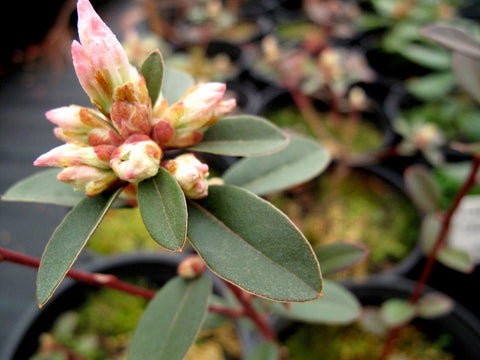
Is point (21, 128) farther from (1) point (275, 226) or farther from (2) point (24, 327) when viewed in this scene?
(1) point (275, 226)

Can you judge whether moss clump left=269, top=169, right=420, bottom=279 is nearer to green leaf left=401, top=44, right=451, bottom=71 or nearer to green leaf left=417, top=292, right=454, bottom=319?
green leaf left=417, top=292, right=454, bottom=319

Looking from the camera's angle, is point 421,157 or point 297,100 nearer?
point 421,157

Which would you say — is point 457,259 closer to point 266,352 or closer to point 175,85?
point 266,352

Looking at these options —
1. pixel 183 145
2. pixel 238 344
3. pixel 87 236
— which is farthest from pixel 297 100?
pixel 87 236

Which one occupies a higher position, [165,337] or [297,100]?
[165,337]

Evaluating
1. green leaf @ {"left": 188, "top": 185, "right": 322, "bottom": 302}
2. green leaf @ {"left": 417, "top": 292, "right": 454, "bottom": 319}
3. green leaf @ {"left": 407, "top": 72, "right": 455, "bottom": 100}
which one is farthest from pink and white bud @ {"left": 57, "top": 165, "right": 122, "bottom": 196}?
green leaf @ {"left": 407, "top": 72, "right": 455, "bottom": 100}

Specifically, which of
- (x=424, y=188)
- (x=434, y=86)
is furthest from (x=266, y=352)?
(x=434, y=86)

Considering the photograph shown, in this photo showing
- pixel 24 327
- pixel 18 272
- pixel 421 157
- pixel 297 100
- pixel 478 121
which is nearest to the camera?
pixel 24 327
